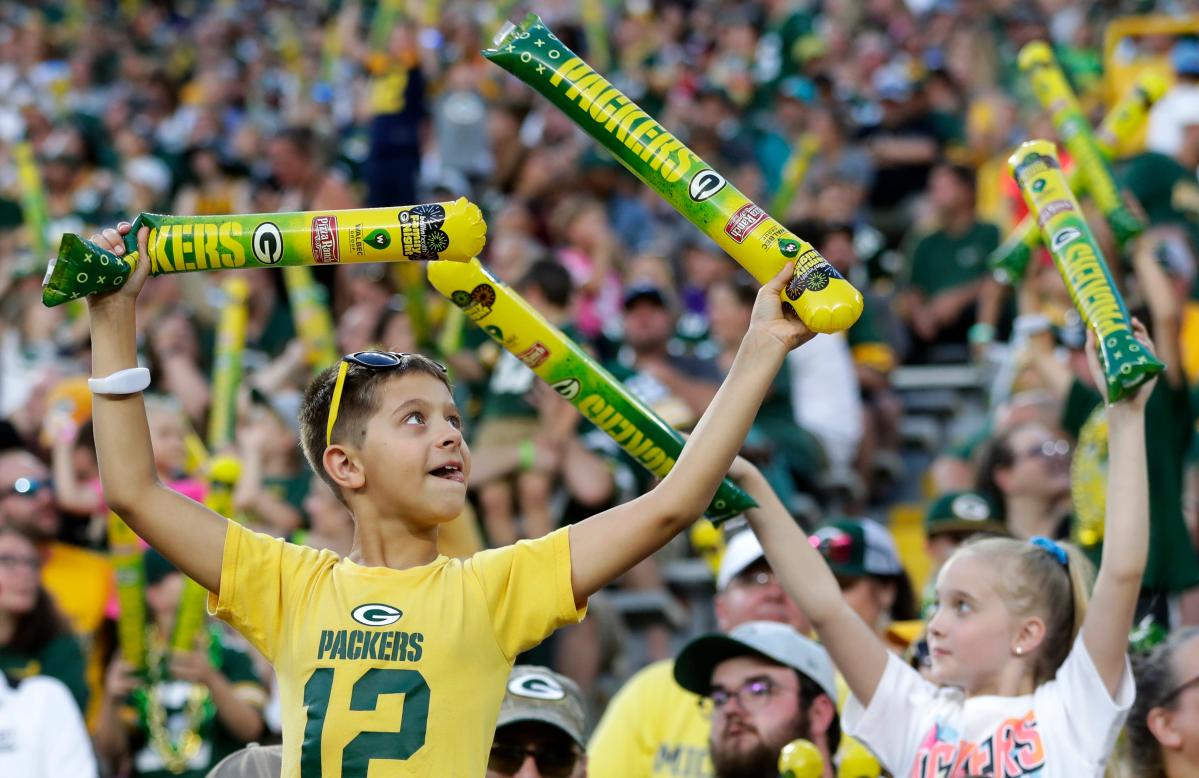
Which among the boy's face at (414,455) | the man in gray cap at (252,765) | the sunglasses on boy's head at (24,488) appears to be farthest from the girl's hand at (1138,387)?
the sunglasses on boy's head at (24,488)

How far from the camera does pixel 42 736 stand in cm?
509

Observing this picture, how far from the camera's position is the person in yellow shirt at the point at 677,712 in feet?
16.1

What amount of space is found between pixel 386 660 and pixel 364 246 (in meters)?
0.71

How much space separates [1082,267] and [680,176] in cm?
102

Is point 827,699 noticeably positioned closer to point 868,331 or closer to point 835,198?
point 868,331

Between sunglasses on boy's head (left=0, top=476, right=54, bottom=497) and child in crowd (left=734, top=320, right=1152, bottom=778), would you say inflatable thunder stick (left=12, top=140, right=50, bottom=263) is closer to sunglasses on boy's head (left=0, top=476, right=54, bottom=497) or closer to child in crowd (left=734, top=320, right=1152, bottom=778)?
sunglasses on boy's head (left=0, top=476, right=54, bottom=497)

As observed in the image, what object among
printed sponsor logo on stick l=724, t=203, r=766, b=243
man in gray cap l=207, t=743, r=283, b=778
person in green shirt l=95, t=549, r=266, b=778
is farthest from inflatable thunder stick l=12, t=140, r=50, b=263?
printed sponsor logo on stick l=724, t=203, r=766, b=243

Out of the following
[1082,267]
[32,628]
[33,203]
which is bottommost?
[32,628]

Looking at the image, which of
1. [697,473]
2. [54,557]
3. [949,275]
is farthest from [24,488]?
[949,275]

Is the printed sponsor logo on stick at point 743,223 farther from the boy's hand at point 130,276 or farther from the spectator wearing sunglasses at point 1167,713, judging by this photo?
the spectator wearing sunglasses at point 1167,713

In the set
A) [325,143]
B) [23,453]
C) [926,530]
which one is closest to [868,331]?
[926,530]

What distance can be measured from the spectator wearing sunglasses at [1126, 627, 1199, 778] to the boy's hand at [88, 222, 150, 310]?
2545 mm

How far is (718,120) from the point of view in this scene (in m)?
13.0

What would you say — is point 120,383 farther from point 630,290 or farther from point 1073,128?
point 630,290
